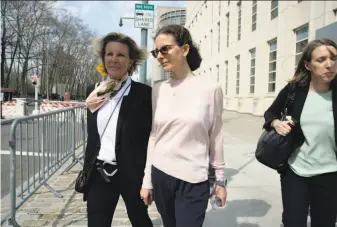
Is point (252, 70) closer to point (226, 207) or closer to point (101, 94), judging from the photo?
point (226, 207)

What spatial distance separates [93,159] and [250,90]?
2077 centimetres

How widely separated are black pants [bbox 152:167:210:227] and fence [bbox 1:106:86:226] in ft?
6.68

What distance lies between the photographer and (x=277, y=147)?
2352 mm

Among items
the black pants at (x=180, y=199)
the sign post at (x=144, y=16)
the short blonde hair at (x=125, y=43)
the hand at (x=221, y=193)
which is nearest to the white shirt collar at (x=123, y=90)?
the short blonde hair at (x=125, y=43)

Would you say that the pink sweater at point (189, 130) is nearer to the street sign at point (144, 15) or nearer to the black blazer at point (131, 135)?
the black blazer at point (131, 135)

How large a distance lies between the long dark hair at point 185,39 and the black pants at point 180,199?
76 cm

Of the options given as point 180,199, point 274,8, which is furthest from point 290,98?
point 274,8

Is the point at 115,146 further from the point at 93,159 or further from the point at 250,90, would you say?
the point at 250,90

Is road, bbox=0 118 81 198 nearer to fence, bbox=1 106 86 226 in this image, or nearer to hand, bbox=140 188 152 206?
fence, bbox=1 106 86 226

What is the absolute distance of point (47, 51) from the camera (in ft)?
147

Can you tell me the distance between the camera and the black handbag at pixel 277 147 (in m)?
2.33

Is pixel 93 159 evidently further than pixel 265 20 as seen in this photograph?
No

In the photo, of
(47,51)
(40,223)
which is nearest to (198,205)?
(40,223)

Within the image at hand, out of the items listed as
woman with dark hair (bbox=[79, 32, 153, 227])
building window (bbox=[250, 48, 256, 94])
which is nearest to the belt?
woman with dark hair (bbox=[79, 32, 153, 227])
